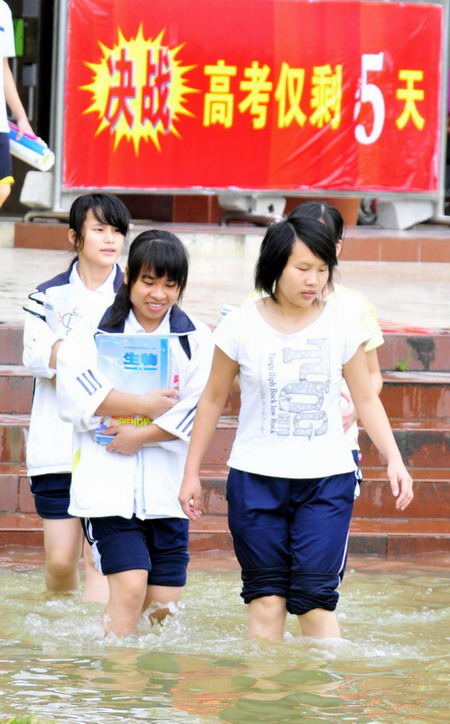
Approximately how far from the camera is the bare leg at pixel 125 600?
468 centimetres

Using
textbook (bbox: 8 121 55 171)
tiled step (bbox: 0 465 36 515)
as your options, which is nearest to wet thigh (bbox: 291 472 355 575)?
tiled step (bbox: 0 465 36 515)

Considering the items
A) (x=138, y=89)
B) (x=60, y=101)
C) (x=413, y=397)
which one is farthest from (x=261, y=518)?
(x=138, y=89)

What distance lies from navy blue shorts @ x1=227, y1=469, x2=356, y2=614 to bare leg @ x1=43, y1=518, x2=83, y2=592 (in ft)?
3.12

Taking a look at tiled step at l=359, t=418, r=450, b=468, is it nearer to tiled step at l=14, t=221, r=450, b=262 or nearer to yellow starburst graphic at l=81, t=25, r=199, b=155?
tiled step at l=14, t=221, r=450, b=262

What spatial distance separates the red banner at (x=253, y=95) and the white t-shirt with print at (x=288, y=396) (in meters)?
7.53

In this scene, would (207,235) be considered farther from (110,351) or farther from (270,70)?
(110,351)

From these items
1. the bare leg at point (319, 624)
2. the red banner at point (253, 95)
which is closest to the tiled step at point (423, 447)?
the bare leg at point (319, 624)

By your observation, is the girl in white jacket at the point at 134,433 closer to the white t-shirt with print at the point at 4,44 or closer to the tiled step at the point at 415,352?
the tiled step at the point at 415,352

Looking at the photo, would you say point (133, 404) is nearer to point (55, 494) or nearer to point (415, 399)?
point (55, 494)

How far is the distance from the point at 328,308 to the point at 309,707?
1.31 meters

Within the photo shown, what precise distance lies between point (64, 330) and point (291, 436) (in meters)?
1.16

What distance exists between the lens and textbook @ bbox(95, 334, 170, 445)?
477cm

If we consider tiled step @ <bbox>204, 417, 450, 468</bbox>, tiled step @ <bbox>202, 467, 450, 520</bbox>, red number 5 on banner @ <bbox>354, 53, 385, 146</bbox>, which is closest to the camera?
tiled step @ <bbox>202, 467, 450, 520</bbox>

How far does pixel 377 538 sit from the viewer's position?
665 centimetres
